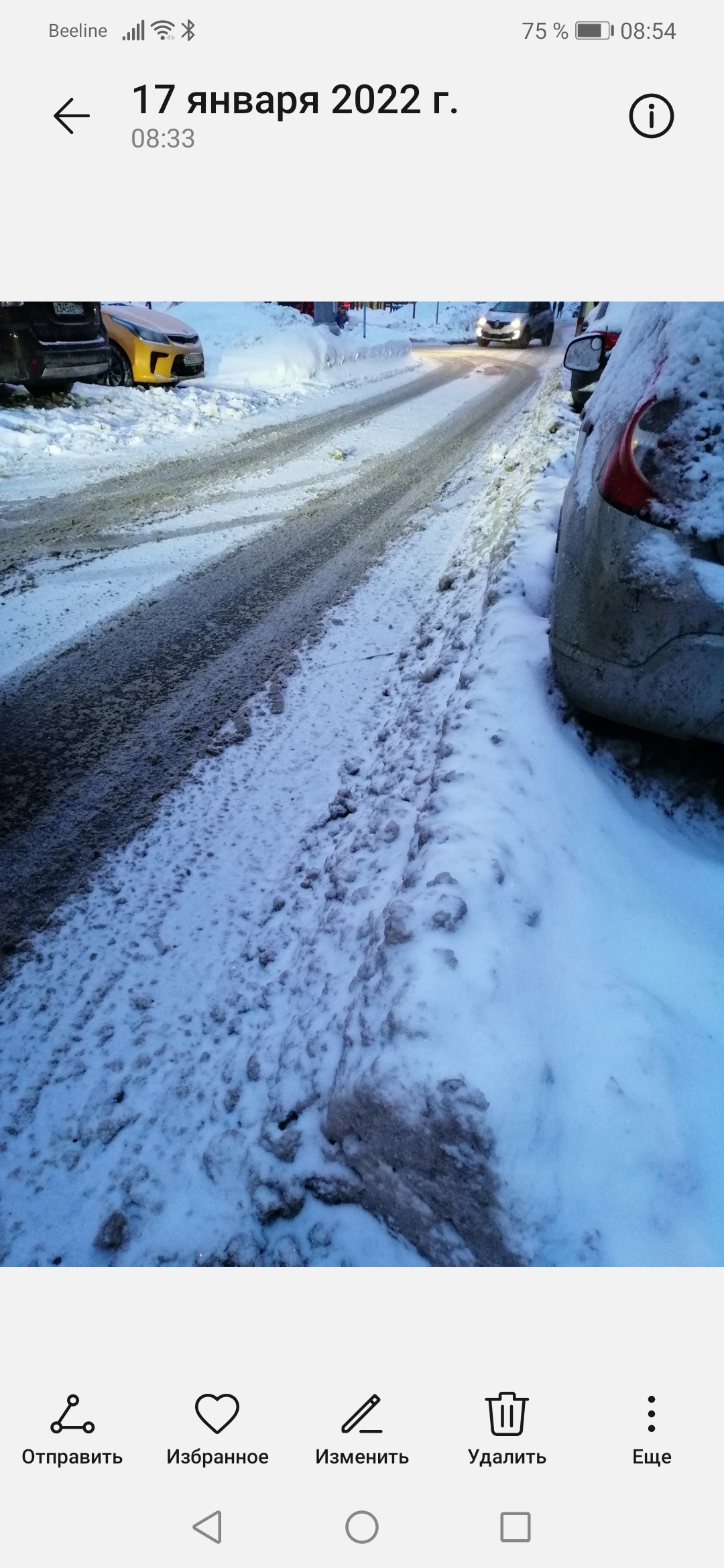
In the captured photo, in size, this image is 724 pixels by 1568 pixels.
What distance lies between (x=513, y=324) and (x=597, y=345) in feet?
69.5

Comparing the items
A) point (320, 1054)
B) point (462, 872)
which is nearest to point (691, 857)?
point (462, 872)

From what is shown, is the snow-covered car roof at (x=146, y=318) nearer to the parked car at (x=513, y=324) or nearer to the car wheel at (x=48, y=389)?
the car wheel at (x=48, y=389)

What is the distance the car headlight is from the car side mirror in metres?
8.80

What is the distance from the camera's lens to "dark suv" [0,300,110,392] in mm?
7719

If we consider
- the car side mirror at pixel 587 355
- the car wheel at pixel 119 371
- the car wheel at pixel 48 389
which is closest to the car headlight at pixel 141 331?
the car wheel at pixel 119 371

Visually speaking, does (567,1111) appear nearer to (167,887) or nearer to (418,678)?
(167,887)

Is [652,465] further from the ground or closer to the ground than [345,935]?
further from the ground

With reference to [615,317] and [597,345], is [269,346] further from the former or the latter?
[597,345]

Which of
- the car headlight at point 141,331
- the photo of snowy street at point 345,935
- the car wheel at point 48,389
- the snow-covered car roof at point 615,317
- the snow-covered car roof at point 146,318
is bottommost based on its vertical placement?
the photo of snowy street at point 345,935

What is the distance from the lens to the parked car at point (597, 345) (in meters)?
3.54

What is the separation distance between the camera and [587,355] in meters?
3.56
